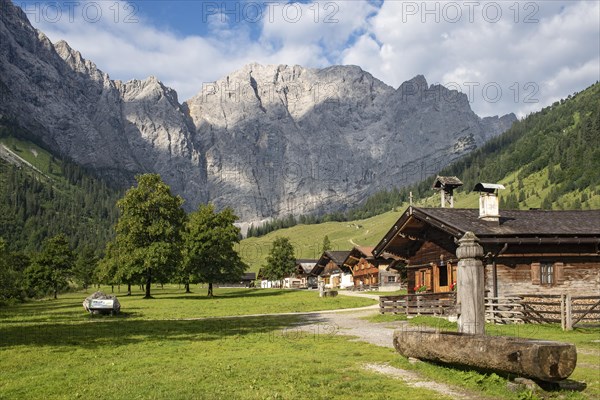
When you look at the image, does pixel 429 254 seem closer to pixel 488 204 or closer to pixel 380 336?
pixel 488 204

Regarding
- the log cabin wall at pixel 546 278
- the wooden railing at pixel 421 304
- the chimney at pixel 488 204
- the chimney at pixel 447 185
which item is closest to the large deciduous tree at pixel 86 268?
the wooden railing at pixel 421 304

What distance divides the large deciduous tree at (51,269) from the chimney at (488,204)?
62.2 meters

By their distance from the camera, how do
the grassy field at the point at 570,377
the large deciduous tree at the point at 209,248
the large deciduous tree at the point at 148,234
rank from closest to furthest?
the grassy field at the point at 570,377 < the large deciduous tree at the point at 148,234 < the large deciduous tree at the point at 209,248

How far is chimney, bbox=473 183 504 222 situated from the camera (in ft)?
98.2

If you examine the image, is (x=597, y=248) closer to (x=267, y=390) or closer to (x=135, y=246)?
(x=267, y=390)

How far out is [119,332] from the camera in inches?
958

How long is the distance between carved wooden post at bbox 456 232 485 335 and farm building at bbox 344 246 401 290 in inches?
2351

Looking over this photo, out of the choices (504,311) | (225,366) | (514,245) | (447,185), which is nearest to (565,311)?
(504,311)

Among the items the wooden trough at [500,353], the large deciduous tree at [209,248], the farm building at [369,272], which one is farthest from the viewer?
the farm building at [369,272]

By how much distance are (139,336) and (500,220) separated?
21063mm

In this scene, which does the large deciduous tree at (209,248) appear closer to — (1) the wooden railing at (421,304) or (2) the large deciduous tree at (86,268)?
(1) the wooden railing at (421,304)

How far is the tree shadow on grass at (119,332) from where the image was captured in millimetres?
20688

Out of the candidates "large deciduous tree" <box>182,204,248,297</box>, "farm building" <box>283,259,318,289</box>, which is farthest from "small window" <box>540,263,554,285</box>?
"farm building" <box>283,259,318,289</box>

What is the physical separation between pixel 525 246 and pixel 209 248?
43.5 m
